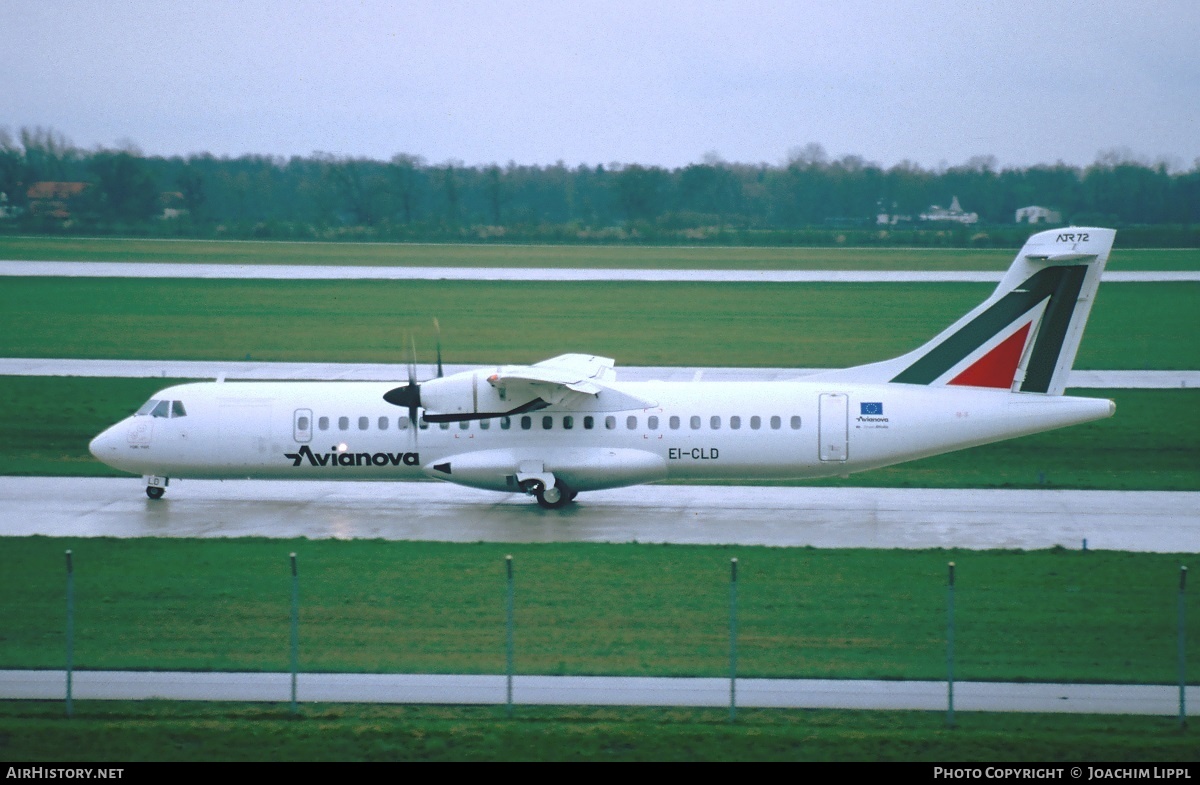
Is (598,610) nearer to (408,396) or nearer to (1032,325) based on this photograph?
Result: (408,396)

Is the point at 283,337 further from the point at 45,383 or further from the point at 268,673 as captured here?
the point at 268,673

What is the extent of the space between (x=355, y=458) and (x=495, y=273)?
5578 centimetres

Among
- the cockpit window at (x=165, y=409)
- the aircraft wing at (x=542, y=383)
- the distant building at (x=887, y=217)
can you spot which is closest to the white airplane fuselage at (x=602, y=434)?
the cockpit window at (x=165, y=409)

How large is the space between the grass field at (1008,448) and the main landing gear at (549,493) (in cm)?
685

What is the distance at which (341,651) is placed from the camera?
55.6ft

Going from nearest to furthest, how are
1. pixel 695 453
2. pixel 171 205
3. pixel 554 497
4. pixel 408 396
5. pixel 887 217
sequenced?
pixel 408 396 → pixel 695 453 → pixel 554 497 → pixel 887 217 → pixel 171 205

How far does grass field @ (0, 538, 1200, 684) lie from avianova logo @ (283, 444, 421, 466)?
418 cm

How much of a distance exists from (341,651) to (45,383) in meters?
27.5

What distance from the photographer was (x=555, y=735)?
14.1 metres

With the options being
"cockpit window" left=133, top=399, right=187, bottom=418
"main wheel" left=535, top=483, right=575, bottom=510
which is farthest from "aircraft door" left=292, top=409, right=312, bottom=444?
"main wheel" left=535, top=483, right=575, bottom=510

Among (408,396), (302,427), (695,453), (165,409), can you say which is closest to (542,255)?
(165,409)

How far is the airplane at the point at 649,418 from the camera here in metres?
25.8

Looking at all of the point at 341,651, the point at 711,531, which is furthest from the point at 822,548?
the point at 341,651

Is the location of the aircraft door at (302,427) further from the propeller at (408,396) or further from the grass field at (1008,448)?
the grass field at (1008,448)
